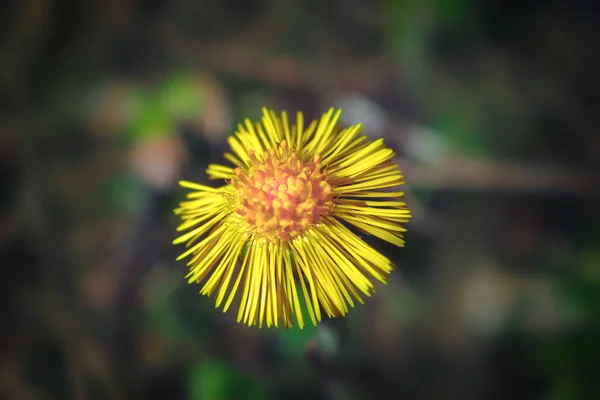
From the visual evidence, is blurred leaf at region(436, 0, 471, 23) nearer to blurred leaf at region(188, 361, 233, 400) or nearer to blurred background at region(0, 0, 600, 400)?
blurred background at region(0, 0, 600, 400)

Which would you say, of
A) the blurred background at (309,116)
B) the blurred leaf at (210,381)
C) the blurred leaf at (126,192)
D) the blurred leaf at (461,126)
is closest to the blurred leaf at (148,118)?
the blurred background at (309,116)

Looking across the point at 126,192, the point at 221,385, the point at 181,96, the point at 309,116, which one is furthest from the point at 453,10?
the point at 221,385

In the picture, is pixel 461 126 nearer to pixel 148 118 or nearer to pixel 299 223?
pixel 299 223

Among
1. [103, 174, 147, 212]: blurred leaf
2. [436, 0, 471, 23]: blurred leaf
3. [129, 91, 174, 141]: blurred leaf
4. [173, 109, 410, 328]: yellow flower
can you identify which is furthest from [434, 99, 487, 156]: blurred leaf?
[103, 174, 147, 212]: blurred leaf

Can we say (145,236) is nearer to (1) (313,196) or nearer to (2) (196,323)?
(2) (196,323)

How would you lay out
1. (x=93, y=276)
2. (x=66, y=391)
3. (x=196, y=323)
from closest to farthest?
1. (x=196, y=323)
2. (x=66, y=391)
3. (x=93, y=276)

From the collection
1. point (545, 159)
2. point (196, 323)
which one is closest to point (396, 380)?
point (196, 323)

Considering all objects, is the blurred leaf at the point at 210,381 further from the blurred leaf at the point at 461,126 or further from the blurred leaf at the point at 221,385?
the blurred leaf at the point at 461,126
